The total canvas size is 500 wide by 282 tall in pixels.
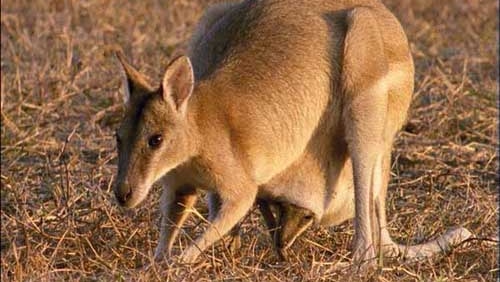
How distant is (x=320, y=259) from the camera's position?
5.38 metres

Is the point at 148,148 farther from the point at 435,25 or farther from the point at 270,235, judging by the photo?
the point at 435,25

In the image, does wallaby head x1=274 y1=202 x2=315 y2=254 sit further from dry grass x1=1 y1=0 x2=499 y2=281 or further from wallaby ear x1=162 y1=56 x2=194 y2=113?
wallaby ear x1=162 y1=56 x2=194 y2=113

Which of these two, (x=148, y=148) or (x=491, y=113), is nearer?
(x=148, y=148)

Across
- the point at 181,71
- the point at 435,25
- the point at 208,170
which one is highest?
the point at 181,71

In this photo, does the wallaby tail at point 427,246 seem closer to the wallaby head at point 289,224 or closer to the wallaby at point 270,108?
the wallaby at point 270,108

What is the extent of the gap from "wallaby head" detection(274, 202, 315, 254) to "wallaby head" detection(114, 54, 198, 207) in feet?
2.23

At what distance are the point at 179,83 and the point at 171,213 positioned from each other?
618 mm

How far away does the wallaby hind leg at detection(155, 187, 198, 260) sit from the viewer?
17.1 ft

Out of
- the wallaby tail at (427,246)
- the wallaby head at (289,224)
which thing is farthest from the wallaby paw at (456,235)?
the wallaby head at (289,224)

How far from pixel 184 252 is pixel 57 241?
2.96 feet

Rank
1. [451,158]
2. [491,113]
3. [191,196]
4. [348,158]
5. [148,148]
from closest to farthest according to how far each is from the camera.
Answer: [148,148] → [191,196] → [348,158] → [451,158] → [491,113]

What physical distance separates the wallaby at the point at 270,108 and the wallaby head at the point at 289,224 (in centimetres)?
4

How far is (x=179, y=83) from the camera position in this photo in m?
4.86

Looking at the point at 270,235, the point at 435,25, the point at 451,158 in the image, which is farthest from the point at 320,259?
the point at 435,25
